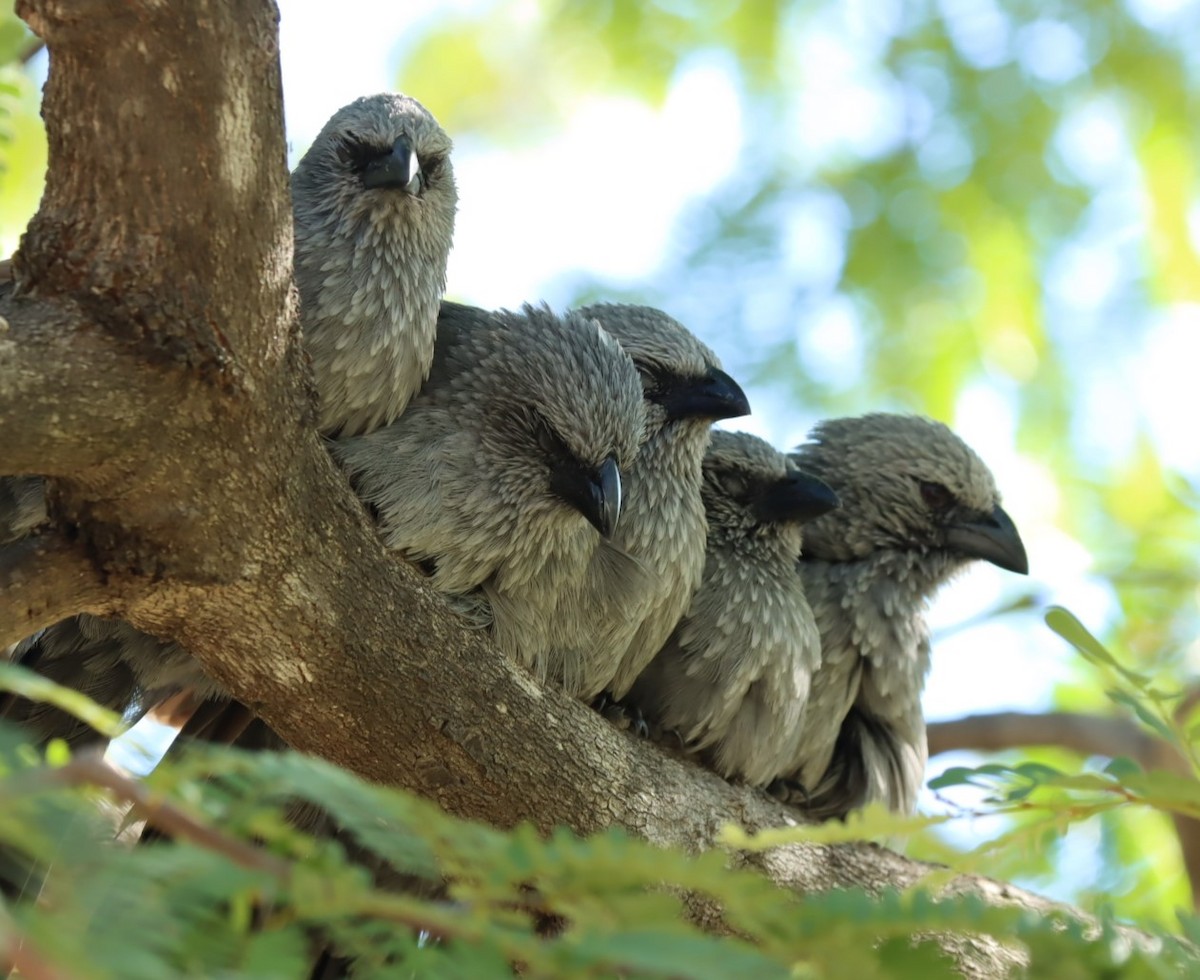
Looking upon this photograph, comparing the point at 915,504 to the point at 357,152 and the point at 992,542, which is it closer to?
the point at 992,542

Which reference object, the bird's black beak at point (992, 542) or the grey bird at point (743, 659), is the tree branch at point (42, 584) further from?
the bird's black beak at point (992, 542)

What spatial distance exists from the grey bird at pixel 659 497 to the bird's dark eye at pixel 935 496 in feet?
3.78

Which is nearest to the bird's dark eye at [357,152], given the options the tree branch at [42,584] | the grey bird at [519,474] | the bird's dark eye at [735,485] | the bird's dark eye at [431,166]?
the bird's dark eye at [431,166]

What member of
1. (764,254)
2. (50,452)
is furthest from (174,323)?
(764,254)

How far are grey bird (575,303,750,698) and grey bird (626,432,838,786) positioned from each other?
161 millimetres

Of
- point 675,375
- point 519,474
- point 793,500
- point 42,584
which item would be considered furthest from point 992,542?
point 42,584

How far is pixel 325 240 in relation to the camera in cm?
359

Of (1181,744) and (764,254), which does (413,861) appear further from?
(764,254)

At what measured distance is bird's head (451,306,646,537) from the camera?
366 cm

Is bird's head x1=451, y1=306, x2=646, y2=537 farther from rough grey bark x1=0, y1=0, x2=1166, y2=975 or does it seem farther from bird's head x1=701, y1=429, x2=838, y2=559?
bird's head x1=701, y1=429, x2=838, y2=559

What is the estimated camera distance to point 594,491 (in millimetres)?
3645

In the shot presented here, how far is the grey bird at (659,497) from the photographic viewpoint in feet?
12.5

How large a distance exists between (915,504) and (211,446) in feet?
9.99

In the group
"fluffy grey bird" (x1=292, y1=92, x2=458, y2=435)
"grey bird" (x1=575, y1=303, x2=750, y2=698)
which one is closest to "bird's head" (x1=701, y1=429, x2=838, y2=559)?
"grey bird" (x1=575, y1=303, x2=750, y2=698)
